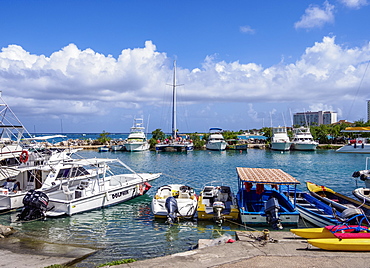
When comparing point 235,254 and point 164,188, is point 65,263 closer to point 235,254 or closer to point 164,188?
point 235,254

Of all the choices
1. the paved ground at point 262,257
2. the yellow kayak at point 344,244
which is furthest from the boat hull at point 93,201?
the yellow kayak at point 344,244

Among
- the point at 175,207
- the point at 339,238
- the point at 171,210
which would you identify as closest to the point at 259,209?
the point at 175,207

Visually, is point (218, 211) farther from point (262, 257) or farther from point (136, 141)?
point (136, 141)

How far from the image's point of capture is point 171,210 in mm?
16953

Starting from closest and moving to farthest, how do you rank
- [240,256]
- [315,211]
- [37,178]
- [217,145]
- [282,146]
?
[240,256]
[315,211]
[37,178]
[282,146]
[217,145]

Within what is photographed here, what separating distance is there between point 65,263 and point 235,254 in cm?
605

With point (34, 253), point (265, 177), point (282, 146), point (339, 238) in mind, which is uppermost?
point (282, 146)

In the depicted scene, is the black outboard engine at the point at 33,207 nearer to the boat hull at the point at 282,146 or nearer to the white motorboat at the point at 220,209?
the white motorboat at the point at 220,209

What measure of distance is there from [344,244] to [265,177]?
6962mm

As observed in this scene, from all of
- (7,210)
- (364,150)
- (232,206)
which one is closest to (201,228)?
(232,206)

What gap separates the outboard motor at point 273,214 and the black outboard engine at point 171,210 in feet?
15.9

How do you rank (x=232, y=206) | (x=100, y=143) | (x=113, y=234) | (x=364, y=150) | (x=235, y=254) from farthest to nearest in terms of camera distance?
(x=100, y=143), (x=364, y=150), (x=232, y=206), (x=113, y=234), (x=235, y=254)

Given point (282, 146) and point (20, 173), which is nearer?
point (20, 173)

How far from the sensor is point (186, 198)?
63.1ft
